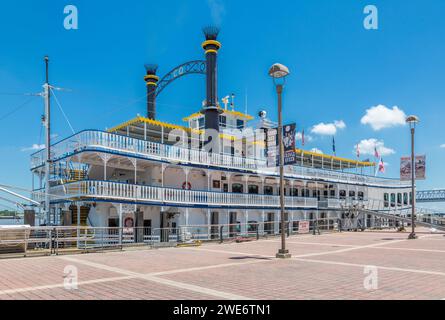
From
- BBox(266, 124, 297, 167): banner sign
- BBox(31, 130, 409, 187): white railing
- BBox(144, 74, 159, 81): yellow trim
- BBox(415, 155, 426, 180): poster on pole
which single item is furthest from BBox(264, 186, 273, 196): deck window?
BBox(144, 74, 159, 81): yellow trim

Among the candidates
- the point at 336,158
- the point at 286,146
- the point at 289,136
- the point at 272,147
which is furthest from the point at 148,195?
the point at 336,158

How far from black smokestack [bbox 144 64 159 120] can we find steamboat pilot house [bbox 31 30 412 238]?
0.10 metres

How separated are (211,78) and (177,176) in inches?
337

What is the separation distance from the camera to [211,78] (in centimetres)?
3039

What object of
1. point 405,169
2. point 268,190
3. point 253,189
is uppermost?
point 405,169

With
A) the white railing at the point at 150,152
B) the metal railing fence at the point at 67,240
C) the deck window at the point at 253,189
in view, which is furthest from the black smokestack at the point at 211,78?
the metal railing fence at the point at 67,240

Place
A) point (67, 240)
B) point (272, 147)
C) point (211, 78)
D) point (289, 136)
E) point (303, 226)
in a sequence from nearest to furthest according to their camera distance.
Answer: point (67, 240)
point (289, 136)
point (272, 147)
point (303, 226)
point (211, 78)

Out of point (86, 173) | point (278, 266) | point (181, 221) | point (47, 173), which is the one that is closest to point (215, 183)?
point (181, 221)

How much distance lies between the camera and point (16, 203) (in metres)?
21.5

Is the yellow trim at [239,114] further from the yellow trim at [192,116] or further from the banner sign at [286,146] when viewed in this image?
the banner sign at [286,146]

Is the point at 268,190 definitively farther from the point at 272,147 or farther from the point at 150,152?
the point at 150,152

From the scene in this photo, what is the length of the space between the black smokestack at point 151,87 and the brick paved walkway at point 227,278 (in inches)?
912

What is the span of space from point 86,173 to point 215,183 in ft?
31.7
